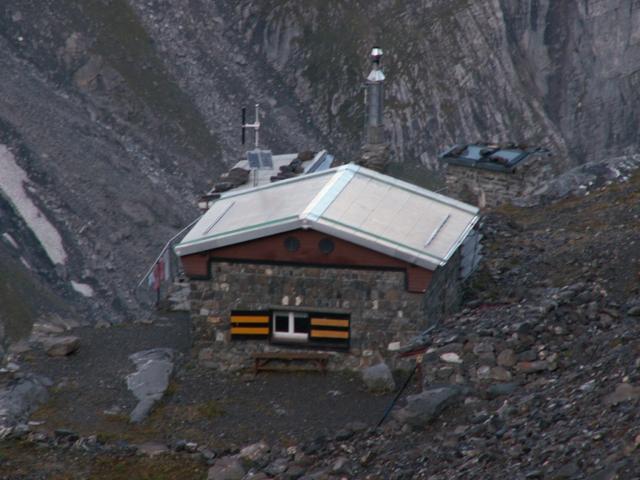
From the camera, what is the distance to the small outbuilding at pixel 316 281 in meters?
27.3

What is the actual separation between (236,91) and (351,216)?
75.4 m

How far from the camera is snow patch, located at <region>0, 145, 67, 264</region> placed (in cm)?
7388

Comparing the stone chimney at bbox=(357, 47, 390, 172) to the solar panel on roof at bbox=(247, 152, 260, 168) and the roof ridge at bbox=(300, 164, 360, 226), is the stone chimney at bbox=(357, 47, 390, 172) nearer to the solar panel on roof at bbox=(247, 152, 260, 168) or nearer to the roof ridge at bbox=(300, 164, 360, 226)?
the solar panel on roof at bbox=(247, 152, 260, 168)

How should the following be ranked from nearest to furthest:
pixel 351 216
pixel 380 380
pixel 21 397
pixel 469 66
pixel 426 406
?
1. pixel 426 406
2. pixel 380 380
3. pixel 21 397
4. pixel 351 216
5. pixel 469 66

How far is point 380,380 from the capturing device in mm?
Result: 26703

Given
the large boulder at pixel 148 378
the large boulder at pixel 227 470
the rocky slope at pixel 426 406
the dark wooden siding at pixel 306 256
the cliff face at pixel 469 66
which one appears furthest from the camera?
the cliff face at pixel 469 66

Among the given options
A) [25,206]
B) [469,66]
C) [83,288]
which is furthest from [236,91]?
[83,288]

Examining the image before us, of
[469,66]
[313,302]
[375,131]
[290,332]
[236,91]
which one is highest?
[469,66]

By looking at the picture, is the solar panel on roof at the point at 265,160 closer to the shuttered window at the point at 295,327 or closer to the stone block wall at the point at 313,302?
the stone block wall at the point at 313,302

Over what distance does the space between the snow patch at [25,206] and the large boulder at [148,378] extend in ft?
146

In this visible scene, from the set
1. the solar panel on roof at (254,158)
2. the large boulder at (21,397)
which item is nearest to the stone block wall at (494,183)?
the solar panel on roof at (254,158)

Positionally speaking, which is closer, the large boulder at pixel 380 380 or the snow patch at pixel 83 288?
the large boulder at pixel 380 380

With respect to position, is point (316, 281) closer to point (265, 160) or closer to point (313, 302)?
point (313, 302)

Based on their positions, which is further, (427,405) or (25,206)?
(25,206)
